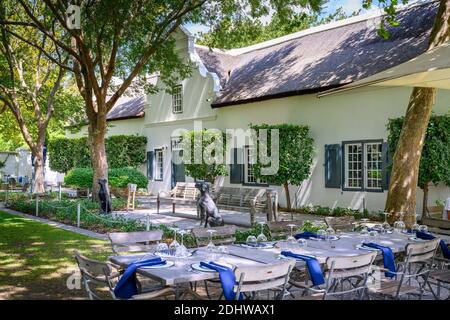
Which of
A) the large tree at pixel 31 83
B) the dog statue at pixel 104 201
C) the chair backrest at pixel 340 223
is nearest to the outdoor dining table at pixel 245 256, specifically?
the chair backrest at pixel 340 223

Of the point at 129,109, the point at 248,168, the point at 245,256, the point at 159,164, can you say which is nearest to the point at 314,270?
the point at 245,256

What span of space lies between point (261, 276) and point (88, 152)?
1022 inches

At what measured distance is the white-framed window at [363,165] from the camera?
15.5 meters

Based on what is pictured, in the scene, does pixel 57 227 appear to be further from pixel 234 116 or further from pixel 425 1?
pixel 425 1

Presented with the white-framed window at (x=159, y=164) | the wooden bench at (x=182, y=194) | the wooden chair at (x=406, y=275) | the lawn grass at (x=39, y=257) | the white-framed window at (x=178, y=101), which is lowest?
the lawn grass at (x=39, y=257)

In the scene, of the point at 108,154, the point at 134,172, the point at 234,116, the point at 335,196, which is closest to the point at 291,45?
the point at 234,116

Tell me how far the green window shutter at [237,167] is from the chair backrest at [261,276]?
15009 mm

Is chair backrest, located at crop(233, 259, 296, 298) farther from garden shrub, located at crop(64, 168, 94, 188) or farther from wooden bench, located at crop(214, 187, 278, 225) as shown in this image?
garden shrub, located at crop(64, 168, 94, 188)

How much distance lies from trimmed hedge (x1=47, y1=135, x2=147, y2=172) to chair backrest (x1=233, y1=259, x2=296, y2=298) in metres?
21.2

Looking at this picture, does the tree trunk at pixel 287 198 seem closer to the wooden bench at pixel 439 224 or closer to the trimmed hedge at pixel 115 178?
the trimmed hedge at pixel 115 178

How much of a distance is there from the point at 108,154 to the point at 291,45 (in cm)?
1162

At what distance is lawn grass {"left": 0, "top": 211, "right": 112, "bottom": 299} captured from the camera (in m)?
6.73

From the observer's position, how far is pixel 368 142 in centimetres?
1564

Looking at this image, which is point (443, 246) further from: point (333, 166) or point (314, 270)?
point (333, 166)
